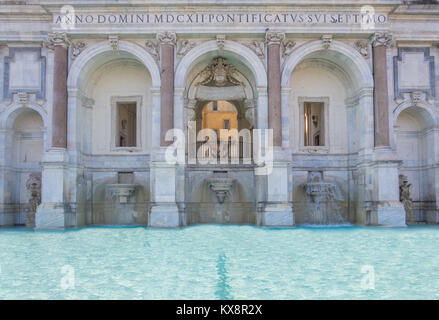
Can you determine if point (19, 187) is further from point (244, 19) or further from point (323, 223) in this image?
point (323, 223)

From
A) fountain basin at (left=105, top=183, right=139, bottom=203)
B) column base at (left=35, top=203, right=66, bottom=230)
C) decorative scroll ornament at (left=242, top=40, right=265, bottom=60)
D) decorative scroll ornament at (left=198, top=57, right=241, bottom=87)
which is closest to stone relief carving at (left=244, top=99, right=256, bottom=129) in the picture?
decorative scroll ornament at (left=198, top=57, right=241, bottom=87)

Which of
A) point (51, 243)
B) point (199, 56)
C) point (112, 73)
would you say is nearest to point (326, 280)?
point (51, 243)

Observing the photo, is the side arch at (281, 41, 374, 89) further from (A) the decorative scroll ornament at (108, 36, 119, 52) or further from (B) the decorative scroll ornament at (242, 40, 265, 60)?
(A) the decorative scroll ornament at (108, 36, 119, 52)

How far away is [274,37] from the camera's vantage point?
53.9 feet

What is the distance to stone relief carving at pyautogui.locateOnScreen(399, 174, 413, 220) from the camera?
1764 cm

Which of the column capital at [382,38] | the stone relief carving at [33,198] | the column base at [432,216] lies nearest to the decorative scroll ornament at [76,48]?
the stone relief carving at [33,198]

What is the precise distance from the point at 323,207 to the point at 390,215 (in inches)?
115

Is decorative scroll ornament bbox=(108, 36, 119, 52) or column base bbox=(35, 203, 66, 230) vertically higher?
decorative scroll ornament bbox=(108, 36, 119, 52)

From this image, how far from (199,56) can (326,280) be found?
1262cm

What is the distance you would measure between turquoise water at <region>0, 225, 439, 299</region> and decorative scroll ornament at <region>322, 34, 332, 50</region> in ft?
28.2

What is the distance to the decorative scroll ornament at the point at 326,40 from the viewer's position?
16719 mm

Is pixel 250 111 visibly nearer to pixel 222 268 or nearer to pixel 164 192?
pixel 164 192

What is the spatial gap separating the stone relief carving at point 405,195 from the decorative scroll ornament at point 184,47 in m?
11.0

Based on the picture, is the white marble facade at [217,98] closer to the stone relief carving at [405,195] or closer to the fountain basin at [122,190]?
the fountain basin at [122,190]
